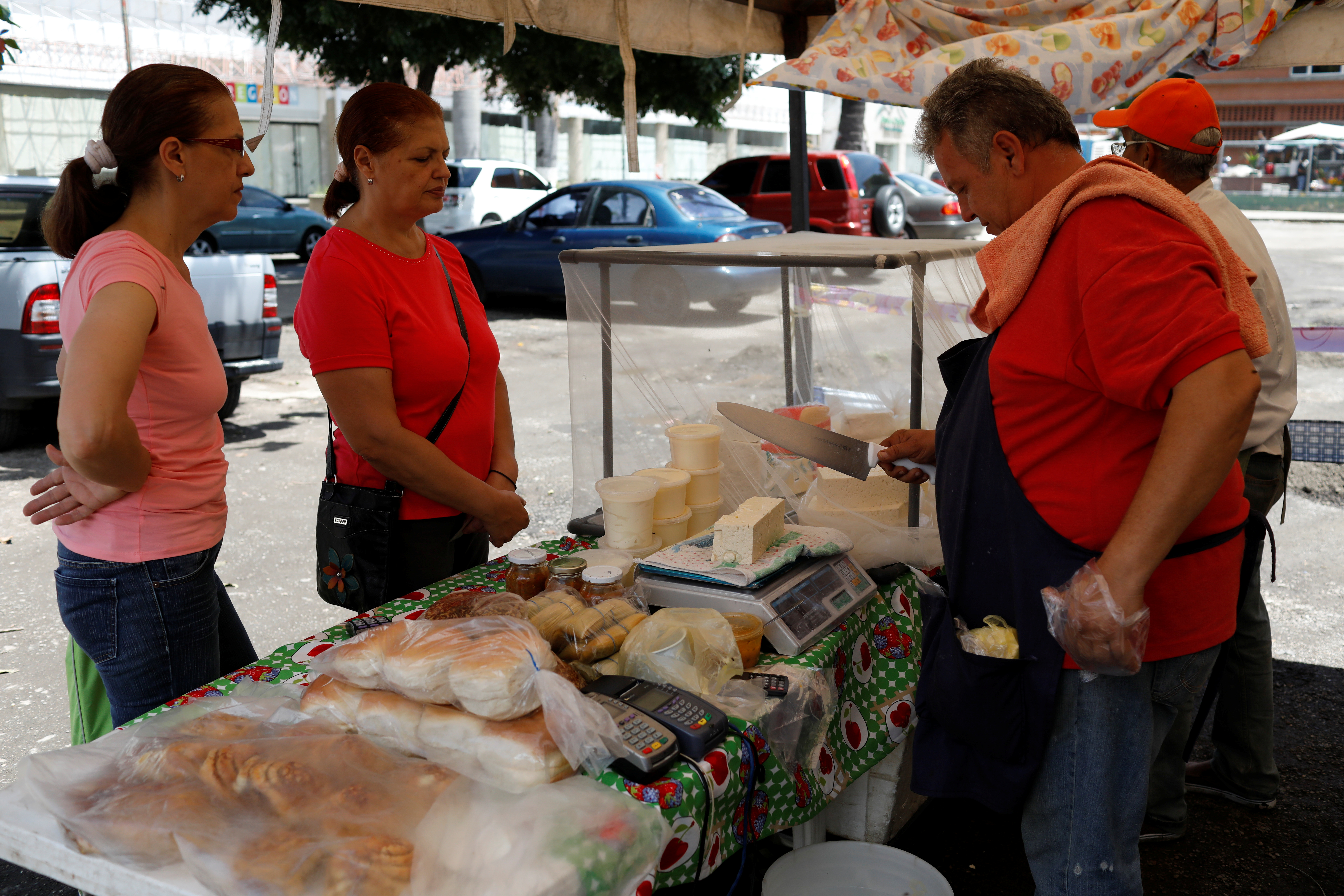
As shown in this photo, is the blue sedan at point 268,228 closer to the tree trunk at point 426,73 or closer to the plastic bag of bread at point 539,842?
the tree trunk at point 426,73

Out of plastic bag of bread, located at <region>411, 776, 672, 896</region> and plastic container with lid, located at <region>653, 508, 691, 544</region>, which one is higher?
plastic container with lid, located at <region>653, 508, 691, 544</region>

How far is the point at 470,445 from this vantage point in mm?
2377

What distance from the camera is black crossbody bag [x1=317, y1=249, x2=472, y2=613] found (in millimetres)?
2279

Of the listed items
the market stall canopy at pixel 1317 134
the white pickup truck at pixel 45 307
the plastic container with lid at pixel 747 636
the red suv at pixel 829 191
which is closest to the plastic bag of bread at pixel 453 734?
the plastic container with lid at pixel 747 636

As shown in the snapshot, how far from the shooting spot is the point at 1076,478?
152cm

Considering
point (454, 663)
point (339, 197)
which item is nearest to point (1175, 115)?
point (339, 197)

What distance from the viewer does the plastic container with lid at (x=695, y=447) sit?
2646 millimetres

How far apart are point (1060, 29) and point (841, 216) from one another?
984 centimetres

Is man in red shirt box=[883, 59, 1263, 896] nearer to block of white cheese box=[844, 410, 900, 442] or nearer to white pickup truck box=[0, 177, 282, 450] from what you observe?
block of white cheese box=[844, 410, 900, 442]

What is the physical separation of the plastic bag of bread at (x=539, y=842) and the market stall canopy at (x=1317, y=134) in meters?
23.9

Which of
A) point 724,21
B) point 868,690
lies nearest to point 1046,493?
point 868,690

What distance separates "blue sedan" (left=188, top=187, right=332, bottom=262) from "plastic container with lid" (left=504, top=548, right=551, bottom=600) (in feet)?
48.7

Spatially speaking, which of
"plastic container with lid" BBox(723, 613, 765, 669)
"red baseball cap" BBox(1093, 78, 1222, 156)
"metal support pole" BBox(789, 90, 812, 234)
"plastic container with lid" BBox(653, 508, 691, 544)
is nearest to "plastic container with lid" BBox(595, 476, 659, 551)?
"plastic container with lid" BBox(653, 508, 691, 544)

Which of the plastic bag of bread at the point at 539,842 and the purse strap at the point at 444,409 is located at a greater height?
the purse strap at the point at 444,409
